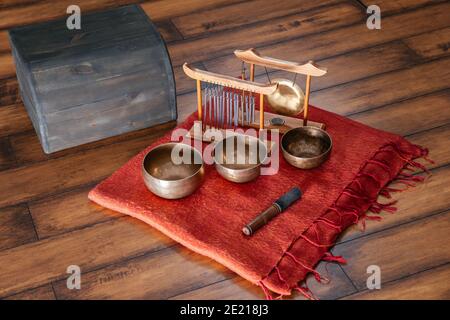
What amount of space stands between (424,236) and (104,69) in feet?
3.80

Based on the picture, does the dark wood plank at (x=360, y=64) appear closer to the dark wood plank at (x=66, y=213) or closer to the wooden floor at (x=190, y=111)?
the wooden floor at (x=190, y=111)

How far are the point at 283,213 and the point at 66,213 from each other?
67cm

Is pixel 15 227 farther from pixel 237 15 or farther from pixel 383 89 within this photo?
pixel 237 15

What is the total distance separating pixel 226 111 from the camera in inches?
101

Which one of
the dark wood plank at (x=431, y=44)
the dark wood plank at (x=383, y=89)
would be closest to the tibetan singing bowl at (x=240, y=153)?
the dark wood plank at (x=383, y=89)

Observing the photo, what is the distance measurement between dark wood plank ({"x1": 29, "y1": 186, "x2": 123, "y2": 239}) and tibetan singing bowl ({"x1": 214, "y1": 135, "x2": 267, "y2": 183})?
38 centimetres

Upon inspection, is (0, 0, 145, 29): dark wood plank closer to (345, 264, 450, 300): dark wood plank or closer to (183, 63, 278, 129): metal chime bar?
(183, 63, 278, 129): metal chime bar

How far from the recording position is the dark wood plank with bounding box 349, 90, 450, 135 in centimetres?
261

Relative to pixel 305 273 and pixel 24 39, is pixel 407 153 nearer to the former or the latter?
pixel 305 273

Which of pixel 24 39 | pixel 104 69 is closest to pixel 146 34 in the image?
pixel 104 69

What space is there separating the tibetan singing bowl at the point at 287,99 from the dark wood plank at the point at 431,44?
0.77 m

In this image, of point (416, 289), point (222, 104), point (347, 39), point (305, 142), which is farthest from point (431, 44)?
point (416, 289)

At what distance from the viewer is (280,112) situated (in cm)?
257
